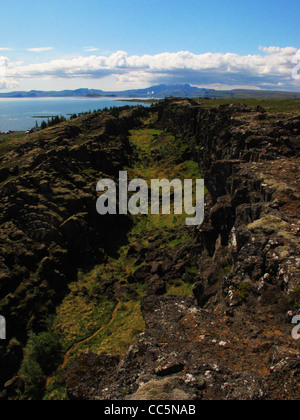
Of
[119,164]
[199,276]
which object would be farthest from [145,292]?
[119,164]

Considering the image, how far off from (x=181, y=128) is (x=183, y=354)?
85.0 metres

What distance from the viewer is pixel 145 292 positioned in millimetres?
34812

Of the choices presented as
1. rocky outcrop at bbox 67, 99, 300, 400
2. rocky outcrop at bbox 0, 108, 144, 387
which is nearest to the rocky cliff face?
rocky outcrop at bbox 67, 99, 300, 400

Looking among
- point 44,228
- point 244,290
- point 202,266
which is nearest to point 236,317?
point 244,290

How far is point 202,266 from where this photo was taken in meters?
29.4

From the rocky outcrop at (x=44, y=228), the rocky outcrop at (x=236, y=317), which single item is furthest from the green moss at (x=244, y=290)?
the rocky outcrop at (x=44, y=228)

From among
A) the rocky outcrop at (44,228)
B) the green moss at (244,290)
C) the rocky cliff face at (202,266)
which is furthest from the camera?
the rocky outcrop at (44,228)

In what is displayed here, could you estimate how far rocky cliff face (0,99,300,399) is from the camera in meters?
13.3

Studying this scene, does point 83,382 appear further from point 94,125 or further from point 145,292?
point 94,125

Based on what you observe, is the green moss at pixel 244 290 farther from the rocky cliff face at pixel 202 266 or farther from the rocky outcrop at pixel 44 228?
the rocky outcrop at pixel 44 228

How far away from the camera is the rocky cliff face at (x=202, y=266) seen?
13258 millimetres

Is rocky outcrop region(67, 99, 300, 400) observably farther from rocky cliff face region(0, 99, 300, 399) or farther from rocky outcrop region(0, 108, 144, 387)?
rocky outcrop region(0, 108, 144, 387)

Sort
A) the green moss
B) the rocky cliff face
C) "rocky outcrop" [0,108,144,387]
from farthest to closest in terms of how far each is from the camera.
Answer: "rocky outcrop" [0,108,144,387] < the green moss < the rocky cliff face
